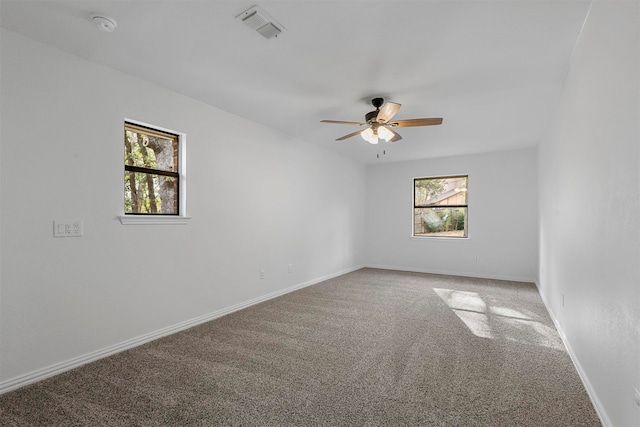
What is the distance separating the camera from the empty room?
5.98 ft

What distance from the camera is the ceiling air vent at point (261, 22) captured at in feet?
6.39

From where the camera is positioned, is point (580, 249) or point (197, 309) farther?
point (197, 309)

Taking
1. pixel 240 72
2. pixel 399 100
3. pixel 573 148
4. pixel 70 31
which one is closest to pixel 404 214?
pixel 399 100

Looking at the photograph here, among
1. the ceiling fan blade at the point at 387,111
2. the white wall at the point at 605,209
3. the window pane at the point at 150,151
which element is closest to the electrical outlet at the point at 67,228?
the window pane at the point at 150,151

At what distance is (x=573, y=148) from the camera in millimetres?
2494

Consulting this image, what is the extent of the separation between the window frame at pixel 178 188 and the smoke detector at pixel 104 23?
2.79 ft

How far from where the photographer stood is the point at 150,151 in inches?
122

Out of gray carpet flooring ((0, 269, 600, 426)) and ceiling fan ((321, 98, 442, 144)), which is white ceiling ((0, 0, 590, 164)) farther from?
gray carpet flooring ((0, 269, 600, 426))

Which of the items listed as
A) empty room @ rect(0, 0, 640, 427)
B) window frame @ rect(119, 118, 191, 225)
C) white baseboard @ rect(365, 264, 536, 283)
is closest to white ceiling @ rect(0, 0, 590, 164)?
empty room @ rect(0, 0, 640, 427)

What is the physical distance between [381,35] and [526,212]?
16.0ft

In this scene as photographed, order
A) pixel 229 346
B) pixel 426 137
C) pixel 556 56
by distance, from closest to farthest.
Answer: pixel 556 56
pixel 229 346
pixel 426 137

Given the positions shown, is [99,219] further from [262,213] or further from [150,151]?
[262,213]

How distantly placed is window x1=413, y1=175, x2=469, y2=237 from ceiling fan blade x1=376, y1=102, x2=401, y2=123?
3.65m

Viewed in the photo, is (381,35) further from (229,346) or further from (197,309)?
(197,309)
